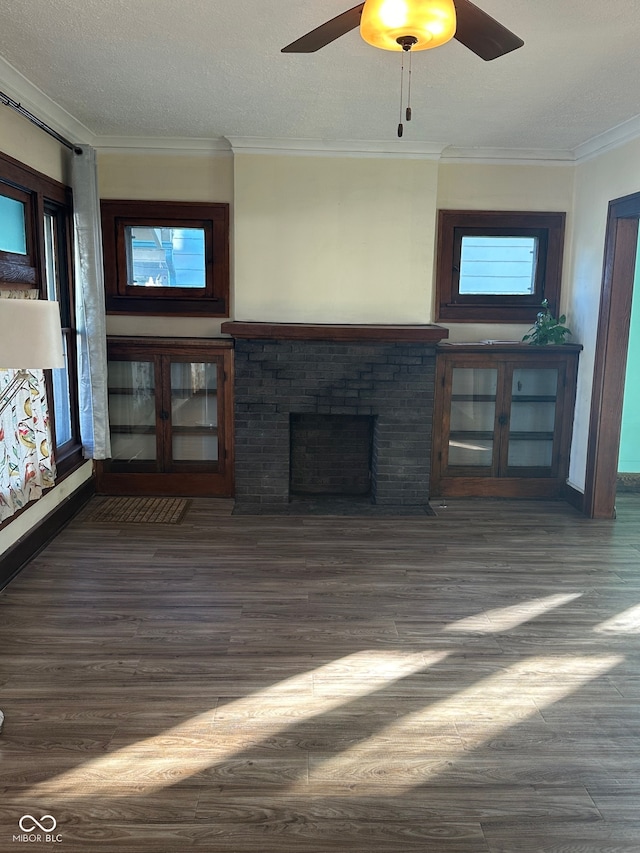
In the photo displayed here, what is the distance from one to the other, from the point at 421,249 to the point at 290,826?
3991mm

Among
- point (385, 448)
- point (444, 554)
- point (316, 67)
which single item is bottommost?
point (444, 554)

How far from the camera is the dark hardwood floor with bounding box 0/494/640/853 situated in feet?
6.45

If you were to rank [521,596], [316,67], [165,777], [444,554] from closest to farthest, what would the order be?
1. [165,777]
2. [316,67]
3. [521,596]
4. [444,554]

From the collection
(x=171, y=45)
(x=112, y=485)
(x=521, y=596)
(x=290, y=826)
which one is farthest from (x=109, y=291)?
(x=290, y=826)

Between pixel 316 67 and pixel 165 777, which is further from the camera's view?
pixel 316 67

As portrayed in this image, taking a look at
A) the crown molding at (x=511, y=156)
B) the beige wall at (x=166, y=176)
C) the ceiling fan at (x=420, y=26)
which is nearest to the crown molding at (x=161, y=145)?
the beige wall at (x=166, y=176)

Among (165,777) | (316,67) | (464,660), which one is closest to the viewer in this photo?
(165,777)

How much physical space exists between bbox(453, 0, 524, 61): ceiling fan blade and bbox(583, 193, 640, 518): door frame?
8.08 feet

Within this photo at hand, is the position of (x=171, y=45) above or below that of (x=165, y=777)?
above

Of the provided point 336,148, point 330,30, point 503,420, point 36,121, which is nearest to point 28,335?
point 330,30

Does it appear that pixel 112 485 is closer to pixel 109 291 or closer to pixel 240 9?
pixel 109 291

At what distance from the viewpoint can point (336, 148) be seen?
477cm

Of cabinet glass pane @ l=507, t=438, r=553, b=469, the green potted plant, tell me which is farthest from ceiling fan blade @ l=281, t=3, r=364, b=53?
cabinet glass pane @ l=507, t=438, r=553, b=469

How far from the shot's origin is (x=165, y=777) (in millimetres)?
2117
